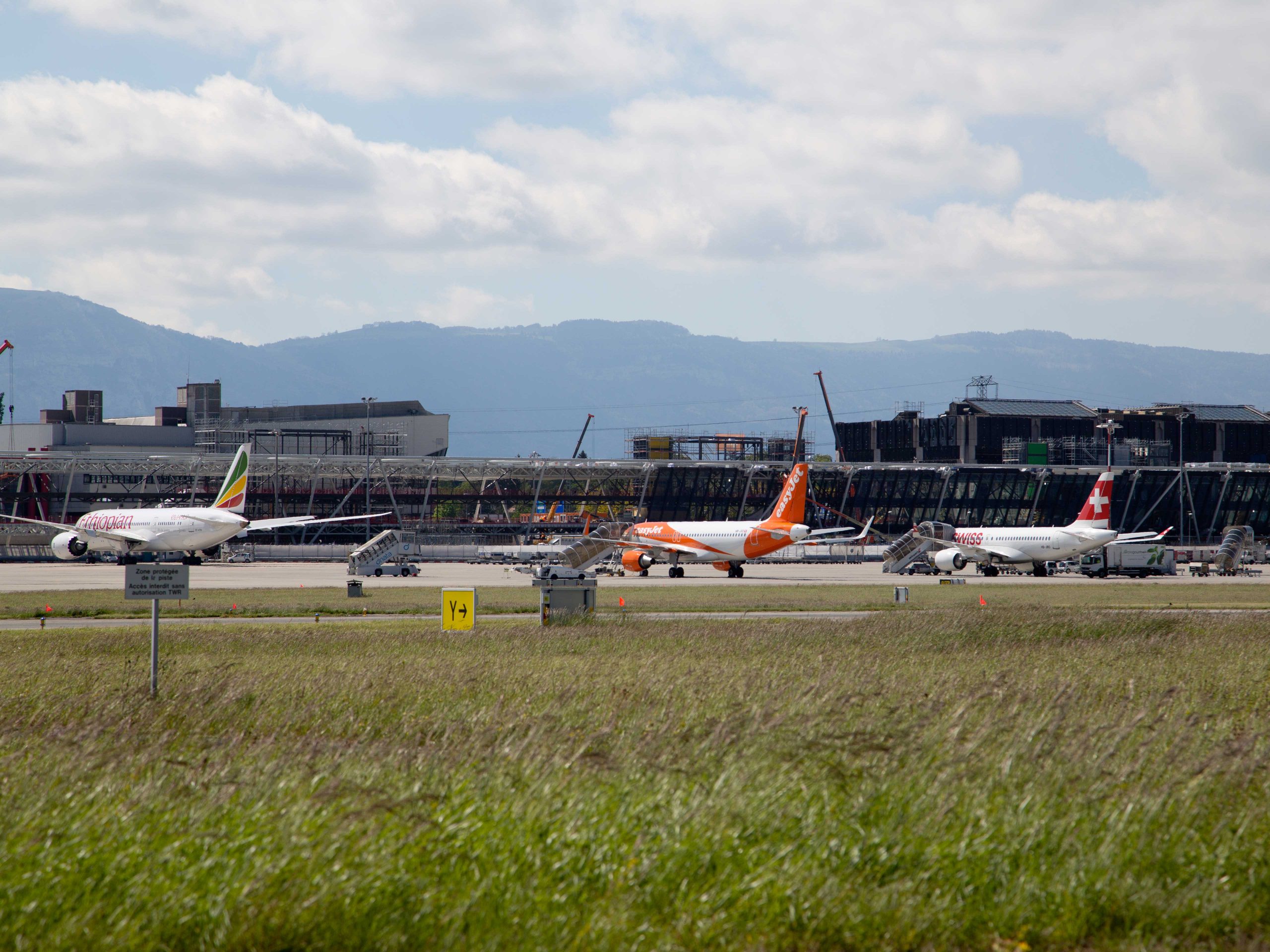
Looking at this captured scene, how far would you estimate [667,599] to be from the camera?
47906mm

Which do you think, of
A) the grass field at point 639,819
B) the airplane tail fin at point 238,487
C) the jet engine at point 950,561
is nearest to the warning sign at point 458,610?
the grass field at point 639,819

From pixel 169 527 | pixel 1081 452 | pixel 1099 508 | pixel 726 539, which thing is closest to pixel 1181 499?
pixel 1081 452

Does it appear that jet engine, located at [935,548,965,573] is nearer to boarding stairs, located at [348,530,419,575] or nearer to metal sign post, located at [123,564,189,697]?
boarding stairs, located at [348,530,419,575]

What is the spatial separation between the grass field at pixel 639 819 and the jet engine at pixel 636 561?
55.9 metres

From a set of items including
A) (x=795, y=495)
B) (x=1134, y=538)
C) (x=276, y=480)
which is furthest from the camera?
(x=276, y=480)

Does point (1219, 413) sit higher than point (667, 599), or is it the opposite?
point (1219, 413)

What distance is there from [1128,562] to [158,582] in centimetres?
7072

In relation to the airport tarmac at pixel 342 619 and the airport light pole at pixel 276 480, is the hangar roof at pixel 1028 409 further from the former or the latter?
the airport tarmac at pixel 342 619

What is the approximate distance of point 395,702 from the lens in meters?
16.5

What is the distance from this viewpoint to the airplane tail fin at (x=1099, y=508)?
80875 millimetres

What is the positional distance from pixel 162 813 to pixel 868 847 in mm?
5357

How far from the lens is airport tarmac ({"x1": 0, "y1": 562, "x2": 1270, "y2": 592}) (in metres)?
59.6

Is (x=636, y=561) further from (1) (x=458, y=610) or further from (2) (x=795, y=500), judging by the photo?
(1) (x=458, y=610)

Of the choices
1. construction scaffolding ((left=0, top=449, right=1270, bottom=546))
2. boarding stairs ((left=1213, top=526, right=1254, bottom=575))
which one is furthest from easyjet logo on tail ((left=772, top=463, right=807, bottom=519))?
construction scaffolding ((left=0, top=449, right=1270, bottom=546))
